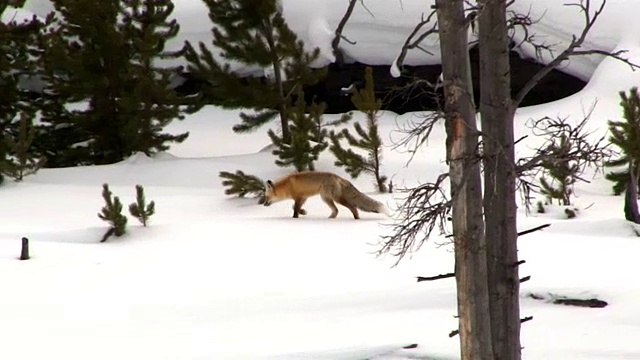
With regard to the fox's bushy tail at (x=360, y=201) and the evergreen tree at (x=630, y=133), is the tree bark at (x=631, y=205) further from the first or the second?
the fox's bushy tail at (x=360, y=201)

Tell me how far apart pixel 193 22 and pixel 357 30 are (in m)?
4.16

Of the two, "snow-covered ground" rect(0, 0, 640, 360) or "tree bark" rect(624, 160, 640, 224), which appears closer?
"snow-covered ground" rect(0, 0, 640, 360)

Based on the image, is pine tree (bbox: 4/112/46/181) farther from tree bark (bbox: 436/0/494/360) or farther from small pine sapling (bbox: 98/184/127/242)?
tree bark (bbox: 436/0/494/360)

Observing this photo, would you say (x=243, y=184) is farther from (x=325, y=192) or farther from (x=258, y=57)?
(x=258, y=57)

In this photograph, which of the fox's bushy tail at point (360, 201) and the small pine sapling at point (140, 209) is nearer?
the small pine sapling at point (140, 209)

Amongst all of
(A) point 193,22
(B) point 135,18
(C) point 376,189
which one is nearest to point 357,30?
(A) point 193,22

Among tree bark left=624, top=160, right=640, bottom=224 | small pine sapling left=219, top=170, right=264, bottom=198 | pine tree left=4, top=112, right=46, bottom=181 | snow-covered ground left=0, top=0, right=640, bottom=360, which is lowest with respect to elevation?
snow-covered ground left=0, top=0, right=640, bottom=360

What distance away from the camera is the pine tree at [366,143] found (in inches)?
615

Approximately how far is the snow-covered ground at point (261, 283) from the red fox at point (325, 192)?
24 cm

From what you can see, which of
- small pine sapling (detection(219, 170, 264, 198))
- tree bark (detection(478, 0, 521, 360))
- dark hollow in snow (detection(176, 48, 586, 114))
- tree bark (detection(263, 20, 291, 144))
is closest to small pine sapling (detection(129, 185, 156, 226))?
small pine sapling (detection(219, 170, 264, 198))

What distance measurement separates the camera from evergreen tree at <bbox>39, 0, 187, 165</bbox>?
61.5 ft

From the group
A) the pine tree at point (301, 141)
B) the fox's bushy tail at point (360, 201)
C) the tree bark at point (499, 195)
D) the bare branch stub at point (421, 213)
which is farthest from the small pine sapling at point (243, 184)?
the tree bark at point (499, 195)

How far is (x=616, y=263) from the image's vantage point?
34.5ft

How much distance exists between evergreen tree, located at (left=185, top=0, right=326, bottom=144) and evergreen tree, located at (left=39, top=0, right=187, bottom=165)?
1118 millimetres
